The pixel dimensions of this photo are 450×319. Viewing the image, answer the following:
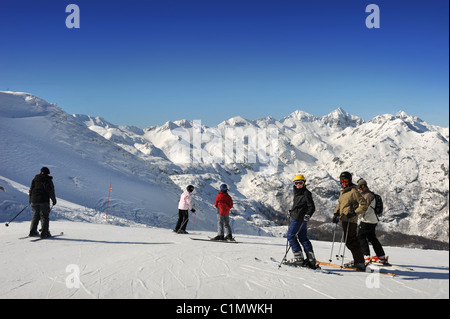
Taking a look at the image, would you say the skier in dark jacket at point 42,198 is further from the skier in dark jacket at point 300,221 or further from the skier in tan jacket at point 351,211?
the skier in tan jacket at point 351,211

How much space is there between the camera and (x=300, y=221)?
28.5 feet

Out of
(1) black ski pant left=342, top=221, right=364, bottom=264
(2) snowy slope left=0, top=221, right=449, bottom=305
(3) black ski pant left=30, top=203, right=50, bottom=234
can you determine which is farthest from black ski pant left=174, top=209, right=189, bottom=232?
(1) black ski pant left=342, top=221, right=364, bottom=264

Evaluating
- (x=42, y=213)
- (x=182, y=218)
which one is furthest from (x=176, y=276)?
(x=182, y=218)

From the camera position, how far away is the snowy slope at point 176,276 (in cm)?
638

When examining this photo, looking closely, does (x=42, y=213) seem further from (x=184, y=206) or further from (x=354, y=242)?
(x=354, y=242)

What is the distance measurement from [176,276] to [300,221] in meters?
3.48

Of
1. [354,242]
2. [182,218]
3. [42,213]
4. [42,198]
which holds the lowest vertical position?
[182,218]

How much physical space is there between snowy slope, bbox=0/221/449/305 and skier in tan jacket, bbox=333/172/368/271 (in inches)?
20.4

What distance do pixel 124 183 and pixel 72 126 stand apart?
82.4 ft

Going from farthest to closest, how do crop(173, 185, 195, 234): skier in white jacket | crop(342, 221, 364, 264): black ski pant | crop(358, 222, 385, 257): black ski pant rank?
crop(173, 185, 195, 234): skier in white jacket < crop(358, 222, 385, 257): black ski pant < crop(342, 221, 364, 264): black ski pant

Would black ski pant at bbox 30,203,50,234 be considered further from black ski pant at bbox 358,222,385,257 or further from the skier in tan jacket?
black ski pant at bbox 358,222,385,257

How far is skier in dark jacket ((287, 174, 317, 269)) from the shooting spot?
8.56m

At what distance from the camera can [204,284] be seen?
6953 mm
